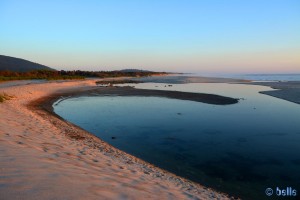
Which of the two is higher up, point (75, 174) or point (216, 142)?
point (75, 174)

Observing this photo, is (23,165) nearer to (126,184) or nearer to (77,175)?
(77,175)

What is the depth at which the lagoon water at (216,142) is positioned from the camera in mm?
7969

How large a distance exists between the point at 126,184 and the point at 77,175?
1127 millimetres

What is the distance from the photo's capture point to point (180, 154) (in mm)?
9969

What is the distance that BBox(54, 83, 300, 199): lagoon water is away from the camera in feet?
26.1

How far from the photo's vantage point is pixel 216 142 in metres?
11.6

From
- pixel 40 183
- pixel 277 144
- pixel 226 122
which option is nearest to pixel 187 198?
pixel 40 183

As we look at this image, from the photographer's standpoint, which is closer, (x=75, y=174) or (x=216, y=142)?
(x=75, y=174)

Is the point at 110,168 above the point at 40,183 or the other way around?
the other way around

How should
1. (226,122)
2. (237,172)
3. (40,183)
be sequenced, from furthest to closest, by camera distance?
(226,122), (237,172), (40,183)

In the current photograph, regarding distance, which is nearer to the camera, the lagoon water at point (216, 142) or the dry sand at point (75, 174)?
the dry sand at point (75, 174)

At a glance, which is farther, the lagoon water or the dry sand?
the lagoon water

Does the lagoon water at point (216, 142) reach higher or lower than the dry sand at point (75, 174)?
lower

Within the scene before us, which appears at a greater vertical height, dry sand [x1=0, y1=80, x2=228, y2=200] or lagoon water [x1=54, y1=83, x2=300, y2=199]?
dry sand [x1=0, y1=80, x2=228, y2=200]
